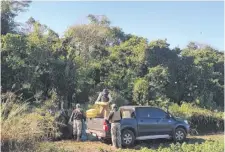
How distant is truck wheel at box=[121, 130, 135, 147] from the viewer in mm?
13438

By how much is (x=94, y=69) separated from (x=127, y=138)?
12.9 metres

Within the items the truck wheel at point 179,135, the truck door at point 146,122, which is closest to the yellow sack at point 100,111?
the truck door at point 146,122

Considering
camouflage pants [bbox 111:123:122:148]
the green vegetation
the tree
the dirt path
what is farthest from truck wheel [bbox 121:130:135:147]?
the tree

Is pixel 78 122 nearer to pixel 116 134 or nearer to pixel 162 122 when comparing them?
pixel 116 134

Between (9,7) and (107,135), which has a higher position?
→ (9,7)

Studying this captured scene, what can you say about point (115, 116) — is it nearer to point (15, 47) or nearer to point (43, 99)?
point (43, 99)

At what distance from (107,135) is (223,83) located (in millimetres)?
21943

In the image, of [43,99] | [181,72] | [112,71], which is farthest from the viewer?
[181,72]

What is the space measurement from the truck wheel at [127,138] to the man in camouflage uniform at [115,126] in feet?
1.41

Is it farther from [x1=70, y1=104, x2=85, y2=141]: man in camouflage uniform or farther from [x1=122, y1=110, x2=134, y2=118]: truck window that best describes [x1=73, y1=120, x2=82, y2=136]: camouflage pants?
[x1=122, y1=110, x2=134, y2=118]: truck window

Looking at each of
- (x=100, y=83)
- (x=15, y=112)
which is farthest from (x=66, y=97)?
(x=15, y=112)

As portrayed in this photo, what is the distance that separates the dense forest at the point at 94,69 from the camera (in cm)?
2139

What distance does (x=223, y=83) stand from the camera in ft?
106

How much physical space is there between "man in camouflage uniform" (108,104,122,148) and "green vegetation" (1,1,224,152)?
7.82 feet
